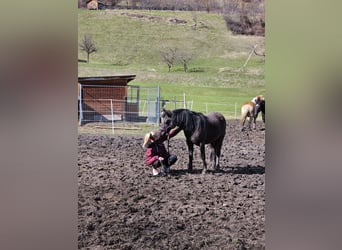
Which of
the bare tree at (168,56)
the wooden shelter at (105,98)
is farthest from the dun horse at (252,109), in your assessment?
the wooden shelter at (105,98)

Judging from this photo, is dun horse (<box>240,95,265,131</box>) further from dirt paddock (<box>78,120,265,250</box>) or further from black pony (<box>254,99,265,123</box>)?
dirt paddock (<box>78,120,265,250</box>)

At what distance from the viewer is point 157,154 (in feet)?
13.8

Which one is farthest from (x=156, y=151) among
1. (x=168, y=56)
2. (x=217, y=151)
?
(x=168, y=56)

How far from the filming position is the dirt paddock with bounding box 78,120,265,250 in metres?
4.00

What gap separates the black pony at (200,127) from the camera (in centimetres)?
419

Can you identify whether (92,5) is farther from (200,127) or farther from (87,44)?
(200,127)

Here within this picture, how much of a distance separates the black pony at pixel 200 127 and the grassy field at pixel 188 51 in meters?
0.08

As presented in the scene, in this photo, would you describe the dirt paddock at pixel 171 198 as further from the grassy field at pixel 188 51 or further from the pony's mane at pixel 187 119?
the grassy field at pixel 188 51

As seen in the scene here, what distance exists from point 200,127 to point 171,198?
0.66 m

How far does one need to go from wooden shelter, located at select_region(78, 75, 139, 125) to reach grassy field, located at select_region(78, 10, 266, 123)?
2.7 inches

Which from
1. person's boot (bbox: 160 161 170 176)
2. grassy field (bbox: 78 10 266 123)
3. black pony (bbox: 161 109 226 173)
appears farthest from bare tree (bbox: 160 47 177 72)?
person's boot (bbox: 160 161 170 176)
